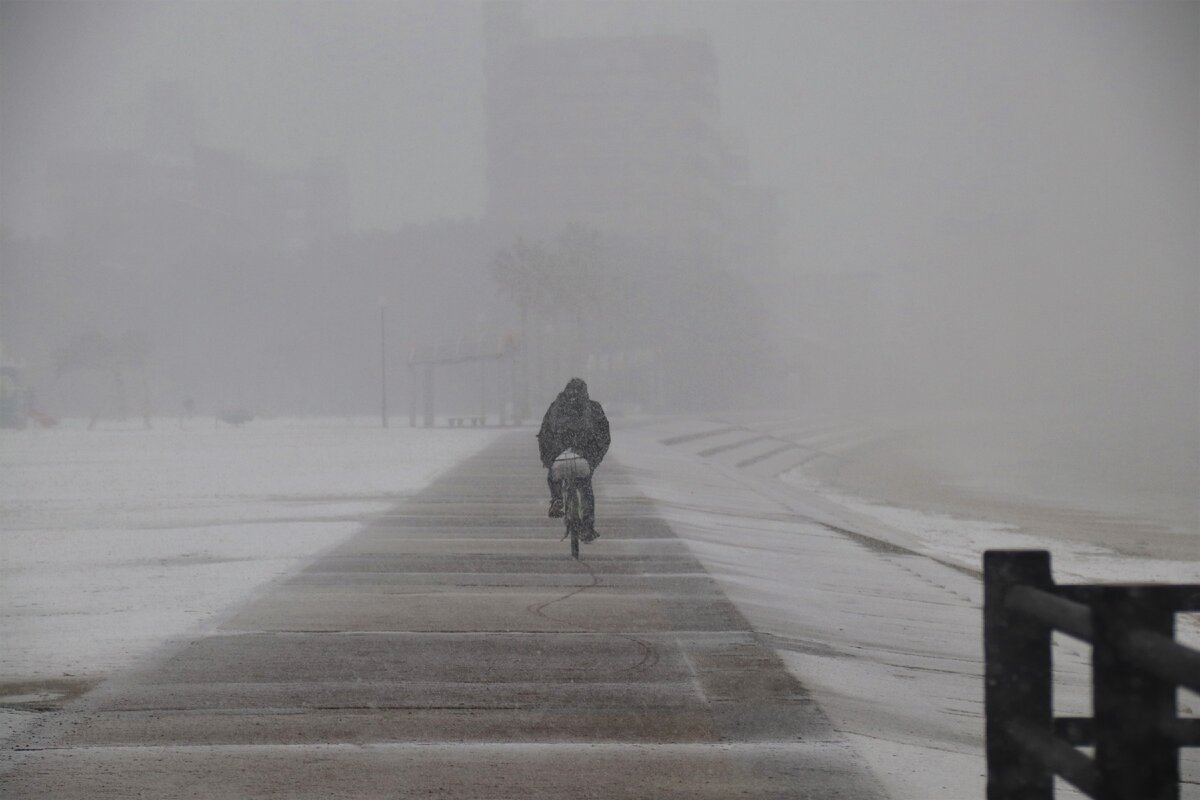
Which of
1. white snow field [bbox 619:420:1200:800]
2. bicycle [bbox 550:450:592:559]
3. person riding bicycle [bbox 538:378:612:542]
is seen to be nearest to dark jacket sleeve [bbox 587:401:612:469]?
person riding bicycle [bbox 538:378:612:542]

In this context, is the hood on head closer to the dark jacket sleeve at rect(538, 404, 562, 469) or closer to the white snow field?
the dark jacket sleeve at rect(538, 404, 562, 469)

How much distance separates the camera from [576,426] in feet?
44.0

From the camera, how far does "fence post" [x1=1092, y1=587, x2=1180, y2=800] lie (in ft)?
9.52

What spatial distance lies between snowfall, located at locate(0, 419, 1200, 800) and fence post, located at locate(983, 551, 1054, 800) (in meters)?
1.94

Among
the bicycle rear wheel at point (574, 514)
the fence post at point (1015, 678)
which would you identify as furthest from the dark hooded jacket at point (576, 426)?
the fence post at point (1015, 678)

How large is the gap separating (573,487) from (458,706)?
645 cm

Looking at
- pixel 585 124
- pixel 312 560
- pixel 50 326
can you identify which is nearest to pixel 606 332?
pixel 50 326

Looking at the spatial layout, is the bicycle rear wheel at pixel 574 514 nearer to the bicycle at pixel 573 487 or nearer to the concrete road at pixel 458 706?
the bicycle at pixel 573 487

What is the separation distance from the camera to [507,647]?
8500 millimetres

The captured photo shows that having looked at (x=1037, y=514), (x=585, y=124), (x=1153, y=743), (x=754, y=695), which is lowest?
(x=1037, y=514)

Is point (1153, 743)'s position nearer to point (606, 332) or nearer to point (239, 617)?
point (239, 617)

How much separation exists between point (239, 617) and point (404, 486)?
1278 centimetres

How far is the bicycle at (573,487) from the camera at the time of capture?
1312cm

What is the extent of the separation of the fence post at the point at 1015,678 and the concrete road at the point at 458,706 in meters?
1.85
